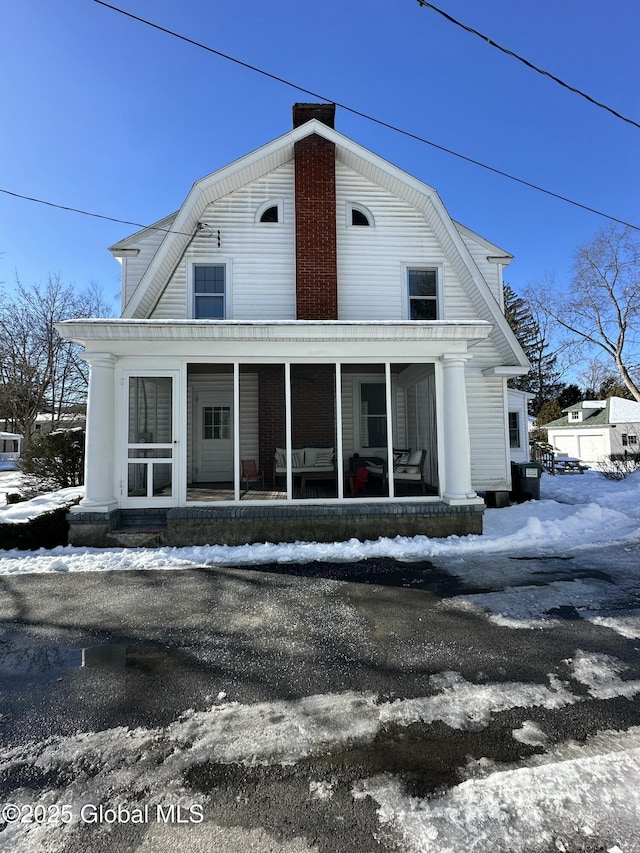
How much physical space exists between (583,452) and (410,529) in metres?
27.3

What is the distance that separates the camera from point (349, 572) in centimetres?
580

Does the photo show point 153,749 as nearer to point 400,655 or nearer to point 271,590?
point 400,655

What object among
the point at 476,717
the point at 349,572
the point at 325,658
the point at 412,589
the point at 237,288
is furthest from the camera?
the point at 237,288

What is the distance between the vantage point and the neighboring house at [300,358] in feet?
24.0

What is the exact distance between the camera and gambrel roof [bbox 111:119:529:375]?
372 inches

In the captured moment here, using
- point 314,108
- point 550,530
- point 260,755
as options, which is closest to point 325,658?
point 260,755

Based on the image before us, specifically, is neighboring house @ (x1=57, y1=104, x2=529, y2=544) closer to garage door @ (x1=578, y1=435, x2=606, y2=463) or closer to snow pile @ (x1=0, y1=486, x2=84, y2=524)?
snow pile @ (x1=0, y1=486, x2=84, y2=524)

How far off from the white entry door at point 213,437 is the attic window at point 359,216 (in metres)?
5.22

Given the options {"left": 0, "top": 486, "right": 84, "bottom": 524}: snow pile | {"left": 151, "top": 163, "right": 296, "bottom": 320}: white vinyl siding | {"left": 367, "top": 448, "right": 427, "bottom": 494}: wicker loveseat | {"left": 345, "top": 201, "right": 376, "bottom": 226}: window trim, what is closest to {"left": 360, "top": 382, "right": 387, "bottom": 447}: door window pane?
{"left": 367, "top": 448, "right": 427, "bottom": 494}: wicker loveseat

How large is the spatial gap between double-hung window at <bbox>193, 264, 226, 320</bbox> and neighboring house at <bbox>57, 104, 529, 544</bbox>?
0.12 ft

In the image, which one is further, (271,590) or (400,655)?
(271,590)

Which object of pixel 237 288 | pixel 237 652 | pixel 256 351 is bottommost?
pixel 237 652

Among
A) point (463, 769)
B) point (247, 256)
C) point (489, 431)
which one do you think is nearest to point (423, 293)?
point (489, 431)

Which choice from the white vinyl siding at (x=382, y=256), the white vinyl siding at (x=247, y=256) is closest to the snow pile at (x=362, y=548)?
the white vinyl siding at (x=382, y=256)
